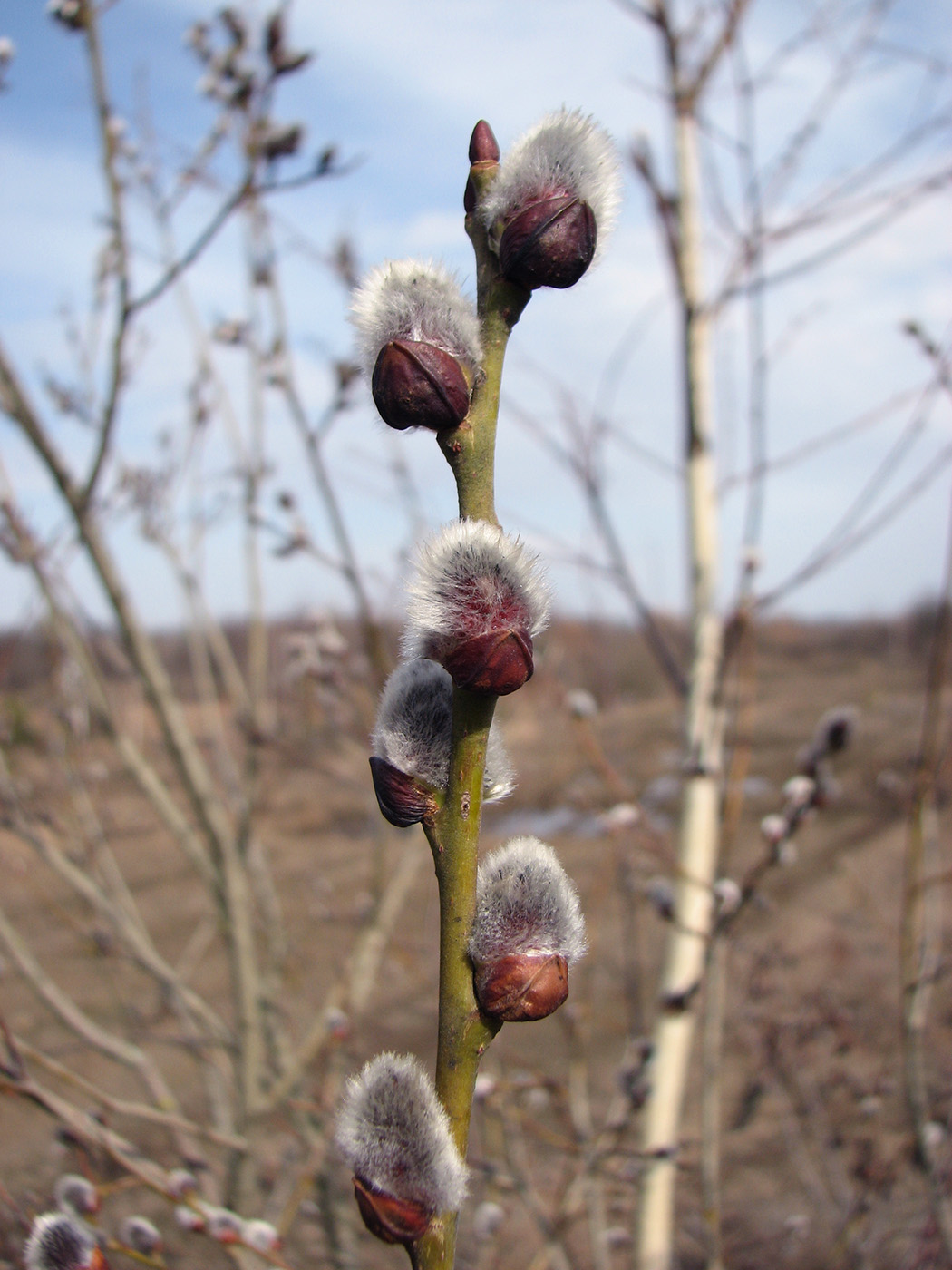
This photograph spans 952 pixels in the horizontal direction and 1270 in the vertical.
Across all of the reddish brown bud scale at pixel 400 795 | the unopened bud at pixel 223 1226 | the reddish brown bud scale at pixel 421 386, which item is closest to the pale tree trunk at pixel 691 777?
the unopened bud at pixel 223 1226

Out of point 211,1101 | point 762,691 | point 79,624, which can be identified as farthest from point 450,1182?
point 762,691

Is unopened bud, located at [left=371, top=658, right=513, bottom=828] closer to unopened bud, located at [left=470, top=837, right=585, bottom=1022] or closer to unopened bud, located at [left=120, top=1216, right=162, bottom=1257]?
unopened bud, located at [left=470, top=837, right=585, bottom=1022]

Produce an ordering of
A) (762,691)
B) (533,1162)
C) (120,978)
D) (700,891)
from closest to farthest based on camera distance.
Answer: (700,891) < (533,1162) < (120,978) < (762,691)

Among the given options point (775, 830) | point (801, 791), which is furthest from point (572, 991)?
point (801, 791)

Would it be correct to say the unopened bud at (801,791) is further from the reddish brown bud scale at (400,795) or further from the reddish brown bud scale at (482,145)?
the reddish brown bud scale at (482,145)

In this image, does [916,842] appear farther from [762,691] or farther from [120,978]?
[762,691]
